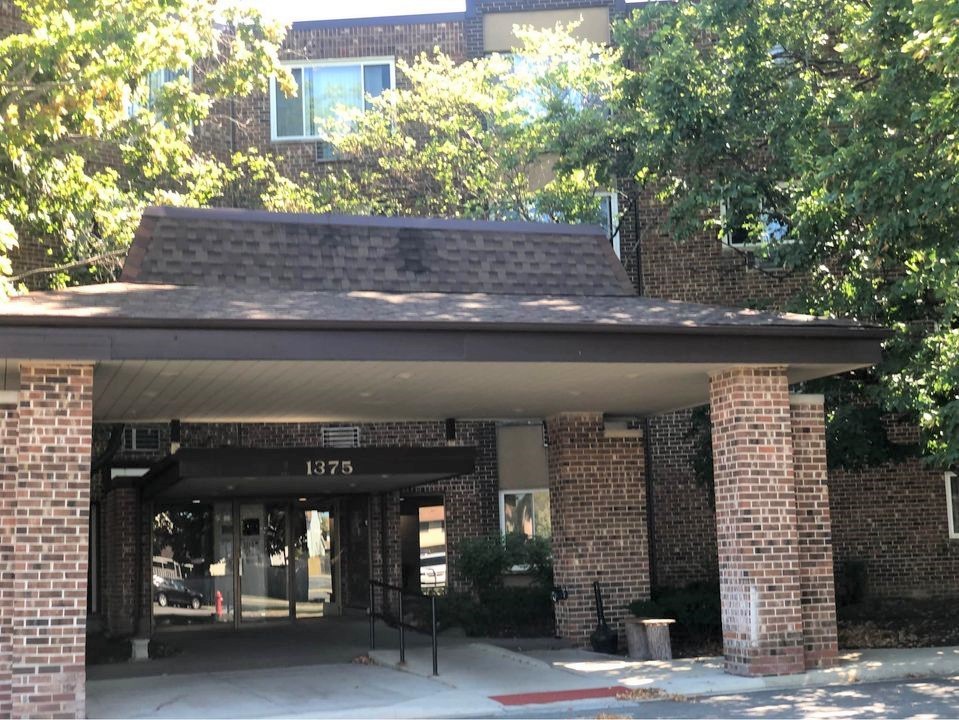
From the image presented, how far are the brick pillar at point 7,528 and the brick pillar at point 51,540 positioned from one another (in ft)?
1.19

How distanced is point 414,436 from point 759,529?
12402mm

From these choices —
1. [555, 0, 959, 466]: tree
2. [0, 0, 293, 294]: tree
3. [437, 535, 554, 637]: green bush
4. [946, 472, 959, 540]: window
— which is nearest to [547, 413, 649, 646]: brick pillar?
[555, 0, 959, 466]: tree

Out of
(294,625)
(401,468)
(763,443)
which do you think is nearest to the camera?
(763,443)

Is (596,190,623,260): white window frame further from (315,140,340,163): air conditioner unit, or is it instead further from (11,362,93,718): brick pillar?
(11,362,93,718): brick pillar

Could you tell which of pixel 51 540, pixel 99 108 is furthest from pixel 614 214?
pixel 51 540

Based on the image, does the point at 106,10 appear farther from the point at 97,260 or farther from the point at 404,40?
the point at 404,40

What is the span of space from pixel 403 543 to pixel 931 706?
47.8ft

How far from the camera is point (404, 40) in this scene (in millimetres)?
27000

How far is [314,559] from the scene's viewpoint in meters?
25.0

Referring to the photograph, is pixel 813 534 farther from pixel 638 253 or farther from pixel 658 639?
pixel 638 253

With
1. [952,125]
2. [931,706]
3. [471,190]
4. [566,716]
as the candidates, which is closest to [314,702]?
[566,716]

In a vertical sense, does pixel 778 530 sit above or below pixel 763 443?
below

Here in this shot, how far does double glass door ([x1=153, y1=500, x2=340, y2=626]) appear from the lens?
23641mm

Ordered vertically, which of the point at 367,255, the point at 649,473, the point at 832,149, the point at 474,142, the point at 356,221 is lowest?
the point at 649,473
